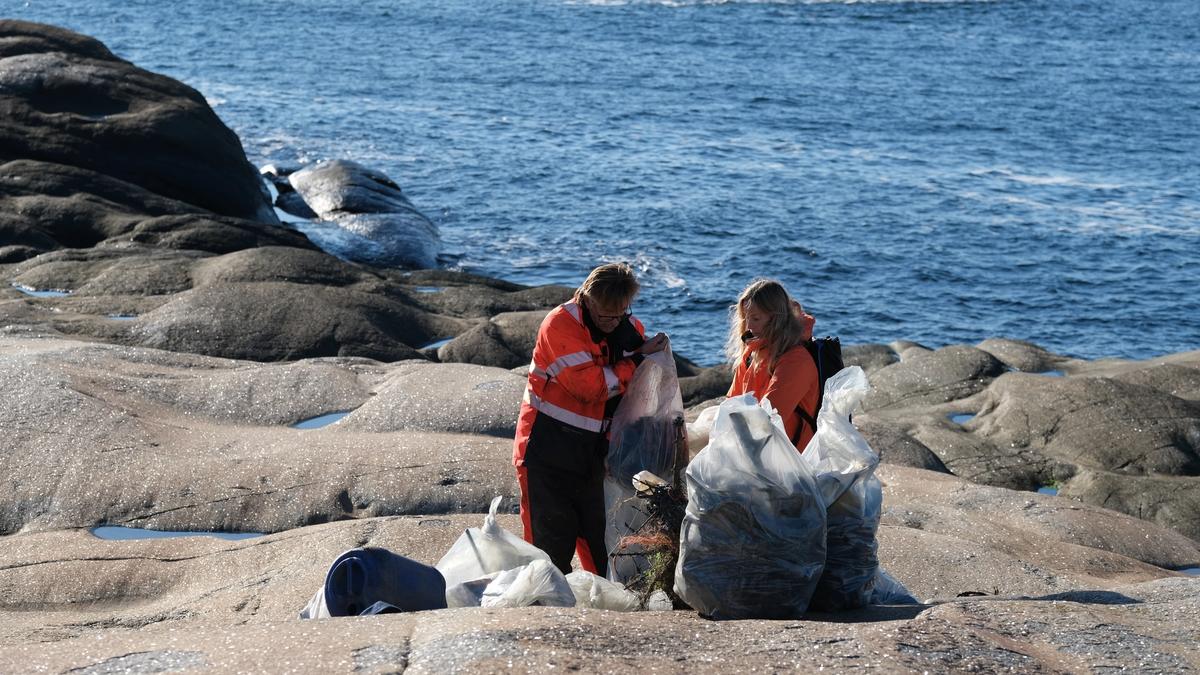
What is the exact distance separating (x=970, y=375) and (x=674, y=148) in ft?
59.9

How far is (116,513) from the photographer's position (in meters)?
7.78

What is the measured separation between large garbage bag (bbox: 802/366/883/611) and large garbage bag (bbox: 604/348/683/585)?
33.1 inches

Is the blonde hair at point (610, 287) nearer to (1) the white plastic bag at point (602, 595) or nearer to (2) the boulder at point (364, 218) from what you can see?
(1) the white plastic bag at point (602, 595)

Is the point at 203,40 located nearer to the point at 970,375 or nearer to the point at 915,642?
the point at 970,375

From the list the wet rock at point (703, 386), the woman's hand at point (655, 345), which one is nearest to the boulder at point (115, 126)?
the wet rock at point (703, 386)

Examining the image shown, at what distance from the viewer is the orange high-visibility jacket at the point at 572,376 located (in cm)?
618

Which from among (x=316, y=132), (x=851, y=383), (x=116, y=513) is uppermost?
(x=851, y=383)

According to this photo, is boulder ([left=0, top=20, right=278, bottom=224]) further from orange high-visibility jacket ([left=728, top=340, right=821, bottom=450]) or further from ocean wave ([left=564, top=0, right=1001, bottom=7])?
ocean wave ([left=564, top=0, right=1001, bottom=7])

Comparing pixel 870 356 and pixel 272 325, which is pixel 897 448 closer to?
pixel 870 356

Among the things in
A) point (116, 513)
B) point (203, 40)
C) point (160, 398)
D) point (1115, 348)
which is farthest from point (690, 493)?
point (203, 40)

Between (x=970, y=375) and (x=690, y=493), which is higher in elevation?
(x=690, y=493)

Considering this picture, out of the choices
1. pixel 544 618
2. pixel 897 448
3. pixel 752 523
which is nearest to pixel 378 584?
pixel 544 618

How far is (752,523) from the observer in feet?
16.8

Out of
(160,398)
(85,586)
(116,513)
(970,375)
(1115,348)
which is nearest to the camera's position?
(85,586)
